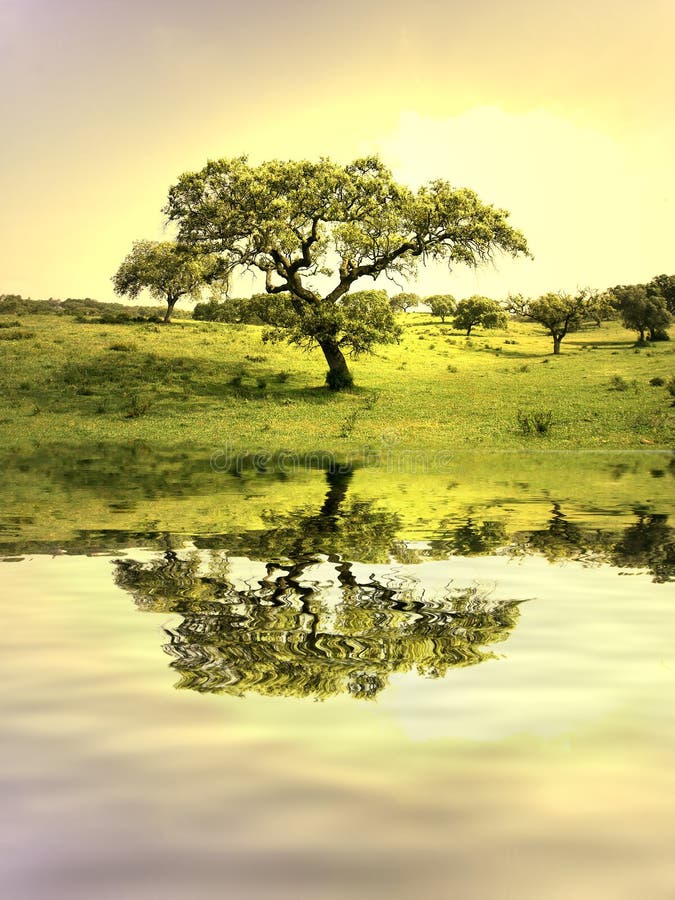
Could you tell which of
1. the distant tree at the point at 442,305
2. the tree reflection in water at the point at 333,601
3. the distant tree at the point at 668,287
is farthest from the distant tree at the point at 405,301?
the tree reflection in water at the point at 333,601

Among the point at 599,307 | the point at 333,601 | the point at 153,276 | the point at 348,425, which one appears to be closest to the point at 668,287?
the point at 599,307

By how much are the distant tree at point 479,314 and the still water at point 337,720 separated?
77.9 meters

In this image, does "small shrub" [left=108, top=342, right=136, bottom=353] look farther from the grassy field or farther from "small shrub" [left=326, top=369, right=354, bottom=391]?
"small shrub" [left=326, top=369, right=354, bottom=391]

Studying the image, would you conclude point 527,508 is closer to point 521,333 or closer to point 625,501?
point 625,501

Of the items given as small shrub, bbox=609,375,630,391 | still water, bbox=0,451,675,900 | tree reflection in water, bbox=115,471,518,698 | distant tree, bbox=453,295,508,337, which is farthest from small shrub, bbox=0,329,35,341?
tree reflection in water, bbox=115,471,518,698

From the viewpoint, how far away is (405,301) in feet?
497

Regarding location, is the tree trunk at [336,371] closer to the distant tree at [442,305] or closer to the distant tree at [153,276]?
the distant tree at [153,276]

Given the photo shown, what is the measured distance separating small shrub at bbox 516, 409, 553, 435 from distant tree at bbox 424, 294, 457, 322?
232 feet

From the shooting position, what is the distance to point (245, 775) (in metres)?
4.55

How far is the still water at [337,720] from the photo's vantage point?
3721 millimetres

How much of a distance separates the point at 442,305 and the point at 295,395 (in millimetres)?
70851

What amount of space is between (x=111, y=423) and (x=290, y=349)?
78.9 ft

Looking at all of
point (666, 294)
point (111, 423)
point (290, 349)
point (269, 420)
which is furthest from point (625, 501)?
point (666, 294)

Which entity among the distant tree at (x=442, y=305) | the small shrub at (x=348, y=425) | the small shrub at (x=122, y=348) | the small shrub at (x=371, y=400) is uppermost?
the distant tree at (x=442, y=305)
